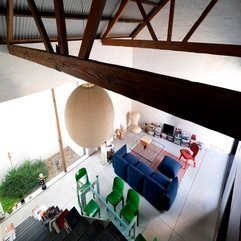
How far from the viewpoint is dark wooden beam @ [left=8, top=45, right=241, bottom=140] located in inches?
32.1

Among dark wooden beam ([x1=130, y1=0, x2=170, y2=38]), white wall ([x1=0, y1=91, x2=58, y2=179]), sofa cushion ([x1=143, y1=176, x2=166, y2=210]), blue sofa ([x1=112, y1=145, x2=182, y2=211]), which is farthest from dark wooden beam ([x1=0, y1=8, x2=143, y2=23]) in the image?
sofa cushion ([x1=143, y1=176, x2=166, y2=210])

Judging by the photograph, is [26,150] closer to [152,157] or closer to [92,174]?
[92,174]

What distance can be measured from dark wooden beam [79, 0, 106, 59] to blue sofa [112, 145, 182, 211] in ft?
12.0

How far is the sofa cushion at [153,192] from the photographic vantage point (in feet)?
14.3

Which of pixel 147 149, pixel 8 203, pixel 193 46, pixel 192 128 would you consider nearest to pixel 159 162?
pixel 147 149

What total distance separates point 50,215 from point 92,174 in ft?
6.23

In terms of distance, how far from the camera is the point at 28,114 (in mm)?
5383

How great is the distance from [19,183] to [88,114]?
4.69 meters

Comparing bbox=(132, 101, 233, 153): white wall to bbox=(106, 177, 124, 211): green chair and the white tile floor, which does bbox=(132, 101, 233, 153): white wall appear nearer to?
the white tile floor

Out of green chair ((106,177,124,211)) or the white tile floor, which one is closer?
the white tile floor

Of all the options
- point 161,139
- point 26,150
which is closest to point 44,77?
point 26,150

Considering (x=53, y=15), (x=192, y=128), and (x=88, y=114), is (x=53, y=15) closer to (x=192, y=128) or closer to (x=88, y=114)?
(x=88, y=114)

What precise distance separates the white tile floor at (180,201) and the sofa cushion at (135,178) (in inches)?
14.2

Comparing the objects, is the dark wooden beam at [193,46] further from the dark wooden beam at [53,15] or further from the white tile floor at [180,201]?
the white tile floor at [180,201]
